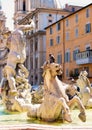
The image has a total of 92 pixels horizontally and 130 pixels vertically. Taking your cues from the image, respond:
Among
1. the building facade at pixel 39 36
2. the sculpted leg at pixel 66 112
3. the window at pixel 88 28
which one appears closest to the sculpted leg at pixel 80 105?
the sculpted leg at pixel 66 112

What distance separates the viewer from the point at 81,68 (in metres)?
44.4

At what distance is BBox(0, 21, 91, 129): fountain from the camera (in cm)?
619

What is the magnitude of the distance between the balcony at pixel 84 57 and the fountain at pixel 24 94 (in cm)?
3260

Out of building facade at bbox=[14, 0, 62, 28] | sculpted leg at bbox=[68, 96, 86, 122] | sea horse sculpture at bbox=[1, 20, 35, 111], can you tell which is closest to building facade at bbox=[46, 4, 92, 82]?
building facade at bbox=[14, 0, 62, 28]

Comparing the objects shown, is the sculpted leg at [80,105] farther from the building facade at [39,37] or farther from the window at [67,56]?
the building facade at [39,37]

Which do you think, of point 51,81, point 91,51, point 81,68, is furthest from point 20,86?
point 81,68

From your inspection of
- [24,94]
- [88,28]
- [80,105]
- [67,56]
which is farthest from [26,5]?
[80,105]

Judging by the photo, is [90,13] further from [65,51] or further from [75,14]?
[65,51]

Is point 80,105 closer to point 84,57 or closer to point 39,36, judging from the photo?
point 84,57

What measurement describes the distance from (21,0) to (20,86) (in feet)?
256

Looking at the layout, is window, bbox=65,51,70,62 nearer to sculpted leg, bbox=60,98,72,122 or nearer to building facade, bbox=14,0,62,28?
building facade, bbox=14,0,62,28

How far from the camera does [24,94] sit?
898cm

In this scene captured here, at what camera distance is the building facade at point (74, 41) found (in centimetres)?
4244

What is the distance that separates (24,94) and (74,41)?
3798cm
